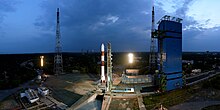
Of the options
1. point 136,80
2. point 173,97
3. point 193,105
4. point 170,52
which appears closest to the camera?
point 193,105

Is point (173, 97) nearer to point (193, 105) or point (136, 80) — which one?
point (193, 105)

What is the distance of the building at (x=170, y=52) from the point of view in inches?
1112

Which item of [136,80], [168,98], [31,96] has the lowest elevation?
[31,96]

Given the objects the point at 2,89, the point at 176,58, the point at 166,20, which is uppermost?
the point at 166,20

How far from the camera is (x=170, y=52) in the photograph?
29.0 meters

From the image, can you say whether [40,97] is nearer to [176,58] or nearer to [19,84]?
[19,84]

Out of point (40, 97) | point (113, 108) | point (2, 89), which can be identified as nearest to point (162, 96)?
point (113, 108)

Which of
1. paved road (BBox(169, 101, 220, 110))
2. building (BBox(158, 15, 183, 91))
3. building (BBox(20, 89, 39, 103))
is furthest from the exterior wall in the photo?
building (BBox(20, 89, 39, 103))

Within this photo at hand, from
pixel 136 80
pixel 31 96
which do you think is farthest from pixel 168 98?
pixel 31 96

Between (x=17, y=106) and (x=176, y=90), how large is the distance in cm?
2137

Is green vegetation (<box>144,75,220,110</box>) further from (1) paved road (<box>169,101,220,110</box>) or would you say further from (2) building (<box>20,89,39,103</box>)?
(2) building (<box>20,89,39,103</box>)

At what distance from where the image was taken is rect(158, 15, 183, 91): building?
28.2m

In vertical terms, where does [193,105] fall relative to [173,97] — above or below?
below

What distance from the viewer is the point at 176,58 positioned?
3003 centimetres
